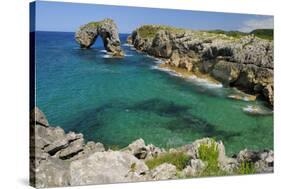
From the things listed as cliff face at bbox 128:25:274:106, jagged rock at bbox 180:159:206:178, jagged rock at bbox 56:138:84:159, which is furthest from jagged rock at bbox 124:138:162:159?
cliff face at bbox 128:25:274:106

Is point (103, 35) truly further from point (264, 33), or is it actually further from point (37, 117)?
point (264, 33)

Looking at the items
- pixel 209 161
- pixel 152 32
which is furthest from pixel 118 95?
pixel 209 161

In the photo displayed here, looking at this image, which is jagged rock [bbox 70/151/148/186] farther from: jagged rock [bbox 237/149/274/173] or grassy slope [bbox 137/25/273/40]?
grassy slope [bbox 137/25/273/40]

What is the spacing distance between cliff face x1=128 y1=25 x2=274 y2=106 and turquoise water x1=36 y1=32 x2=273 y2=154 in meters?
0.26

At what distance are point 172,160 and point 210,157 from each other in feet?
2.15

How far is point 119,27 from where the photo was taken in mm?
9109

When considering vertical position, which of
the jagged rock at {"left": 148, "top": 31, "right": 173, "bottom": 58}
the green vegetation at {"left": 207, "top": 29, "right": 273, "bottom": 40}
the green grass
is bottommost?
the green grass

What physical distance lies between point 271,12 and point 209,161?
9.98 ft

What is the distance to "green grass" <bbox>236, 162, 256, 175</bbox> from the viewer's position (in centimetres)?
979

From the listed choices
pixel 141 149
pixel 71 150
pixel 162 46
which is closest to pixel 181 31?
pixel 162 46

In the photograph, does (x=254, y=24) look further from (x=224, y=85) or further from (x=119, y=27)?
(x=119, y=27)

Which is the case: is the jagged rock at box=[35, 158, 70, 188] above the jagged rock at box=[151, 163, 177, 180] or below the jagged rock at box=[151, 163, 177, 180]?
above

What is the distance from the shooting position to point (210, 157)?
31.0 feet

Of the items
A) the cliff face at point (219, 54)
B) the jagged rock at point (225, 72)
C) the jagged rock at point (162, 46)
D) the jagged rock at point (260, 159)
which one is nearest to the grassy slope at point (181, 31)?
the cliff face at point (219, 54)
